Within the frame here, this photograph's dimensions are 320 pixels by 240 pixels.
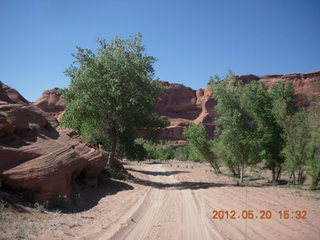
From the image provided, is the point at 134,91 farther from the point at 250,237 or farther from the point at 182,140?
the point at 182,140

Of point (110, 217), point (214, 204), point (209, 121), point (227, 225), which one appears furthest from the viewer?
point (209, 121)

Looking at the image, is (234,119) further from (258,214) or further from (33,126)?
(33,126)

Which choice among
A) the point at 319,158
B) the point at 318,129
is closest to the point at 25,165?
the point at 318,129

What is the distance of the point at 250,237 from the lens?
5.26 meters

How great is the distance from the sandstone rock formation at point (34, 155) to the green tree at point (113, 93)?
15.9ft

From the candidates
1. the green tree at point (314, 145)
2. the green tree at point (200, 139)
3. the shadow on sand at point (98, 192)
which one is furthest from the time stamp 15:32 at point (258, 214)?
the green tree at point (200, 139)

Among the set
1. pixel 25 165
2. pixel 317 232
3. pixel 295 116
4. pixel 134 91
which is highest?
pixel 134 91

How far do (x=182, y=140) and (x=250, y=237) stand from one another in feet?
299

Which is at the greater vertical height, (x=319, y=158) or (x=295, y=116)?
(x=295, y=116)

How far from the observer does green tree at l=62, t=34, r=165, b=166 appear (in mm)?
15148

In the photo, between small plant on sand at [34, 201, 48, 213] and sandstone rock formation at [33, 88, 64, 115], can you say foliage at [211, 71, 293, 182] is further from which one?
sandstone rock formation at [33, 88, 64, 115]

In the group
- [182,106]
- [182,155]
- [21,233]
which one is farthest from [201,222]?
[182,106]

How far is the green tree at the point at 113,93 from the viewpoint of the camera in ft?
49.7

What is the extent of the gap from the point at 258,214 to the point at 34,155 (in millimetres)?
7671
